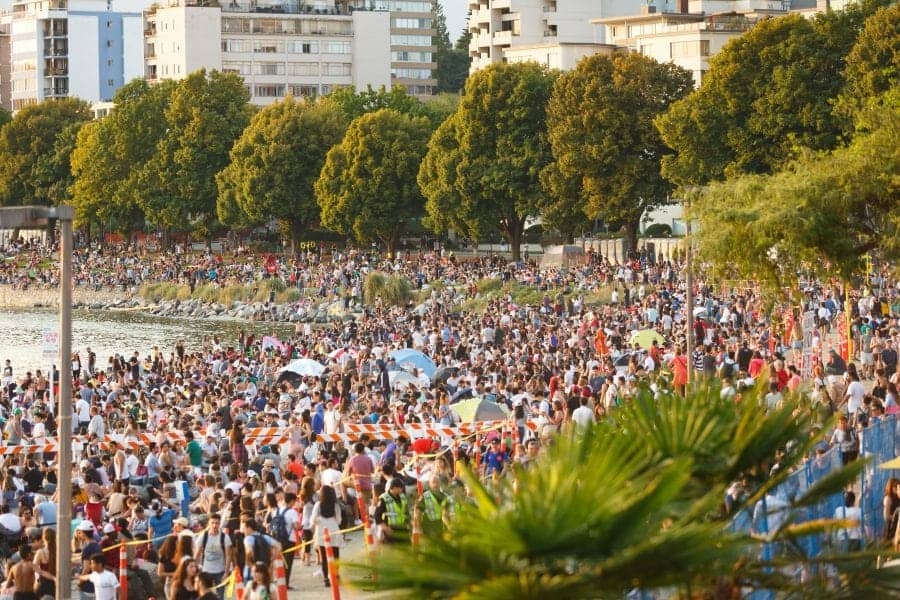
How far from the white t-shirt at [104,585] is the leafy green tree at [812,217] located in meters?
12.1

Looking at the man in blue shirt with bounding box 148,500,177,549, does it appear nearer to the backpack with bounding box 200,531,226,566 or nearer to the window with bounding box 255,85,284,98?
the backpack with bounding box 200,531,226,566

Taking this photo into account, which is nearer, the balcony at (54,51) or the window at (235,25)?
the window at (235,25)

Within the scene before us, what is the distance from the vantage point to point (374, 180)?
77062 millimetres

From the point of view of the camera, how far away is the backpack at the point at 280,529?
58.5 ft

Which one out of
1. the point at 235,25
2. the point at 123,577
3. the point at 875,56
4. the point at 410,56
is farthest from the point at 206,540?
the point at 410,56

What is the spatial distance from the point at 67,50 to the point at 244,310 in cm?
8914

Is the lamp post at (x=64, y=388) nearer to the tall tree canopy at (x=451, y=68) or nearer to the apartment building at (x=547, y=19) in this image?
the apartment building at (x=547, y=19)

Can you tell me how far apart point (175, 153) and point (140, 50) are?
72818 millimetres

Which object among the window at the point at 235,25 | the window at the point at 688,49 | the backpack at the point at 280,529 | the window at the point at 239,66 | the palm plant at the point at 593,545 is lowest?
the backpack at the point at 280,529

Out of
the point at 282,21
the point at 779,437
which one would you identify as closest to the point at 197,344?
the point at 779,437

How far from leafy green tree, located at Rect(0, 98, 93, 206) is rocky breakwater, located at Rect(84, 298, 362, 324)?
2774 centimetres

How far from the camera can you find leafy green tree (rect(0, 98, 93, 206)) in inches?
4213

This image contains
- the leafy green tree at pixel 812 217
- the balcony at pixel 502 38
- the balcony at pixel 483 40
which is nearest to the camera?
the leafy green tree at pixel 812 217

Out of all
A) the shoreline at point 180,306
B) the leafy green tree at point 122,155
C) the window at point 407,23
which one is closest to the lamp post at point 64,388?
the shoreline at point 180,306
